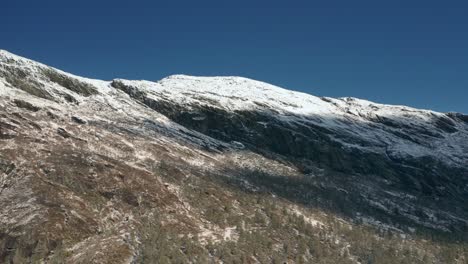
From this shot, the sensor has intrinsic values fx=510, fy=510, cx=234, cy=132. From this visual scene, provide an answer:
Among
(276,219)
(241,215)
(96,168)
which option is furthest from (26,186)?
(276,219)

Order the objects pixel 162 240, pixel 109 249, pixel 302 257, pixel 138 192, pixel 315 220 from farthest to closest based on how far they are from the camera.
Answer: pixel 315 220 < pixel 138 192 < pixel 302 257 < pixel 162 240 < pixel 109 249

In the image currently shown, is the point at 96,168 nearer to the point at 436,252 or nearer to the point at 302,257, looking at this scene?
the point at 302,257

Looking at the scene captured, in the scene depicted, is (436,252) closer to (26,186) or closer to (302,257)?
(302,257)

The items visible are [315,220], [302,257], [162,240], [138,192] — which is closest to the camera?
[162,240]

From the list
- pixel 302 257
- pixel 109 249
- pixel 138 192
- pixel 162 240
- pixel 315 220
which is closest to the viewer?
pixel 109 249

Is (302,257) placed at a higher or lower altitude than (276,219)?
lower

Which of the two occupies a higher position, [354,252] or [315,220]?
[315,220]

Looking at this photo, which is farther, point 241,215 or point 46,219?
point 241,215

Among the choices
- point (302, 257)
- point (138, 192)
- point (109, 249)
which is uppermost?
point (138, 192)

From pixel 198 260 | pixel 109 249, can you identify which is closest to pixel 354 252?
pixel 198 260

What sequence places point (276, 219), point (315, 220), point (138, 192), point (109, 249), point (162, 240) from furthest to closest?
point (315, 220) < point (276, 219) < point (138, 192) < point (162, 240) < point (109, 249)
